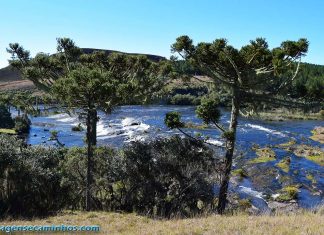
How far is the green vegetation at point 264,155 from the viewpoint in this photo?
161 feet

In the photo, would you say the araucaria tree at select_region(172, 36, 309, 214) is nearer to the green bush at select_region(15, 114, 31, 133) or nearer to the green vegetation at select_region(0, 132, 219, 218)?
the green vegetation at select_region(0, 132, 219, 218)

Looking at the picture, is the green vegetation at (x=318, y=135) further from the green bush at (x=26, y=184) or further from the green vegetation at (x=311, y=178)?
the green bush at (x=26, y=184)

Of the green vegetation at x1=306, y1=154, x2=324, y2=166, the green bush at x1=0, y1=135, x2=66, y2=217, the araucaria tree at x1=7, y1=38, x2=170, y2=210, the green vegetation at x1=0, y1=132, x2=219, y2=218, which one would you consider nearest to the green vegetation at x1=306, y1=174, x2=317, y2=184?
the green vegetation at x1=306, y1=154, x2=324, y2=166

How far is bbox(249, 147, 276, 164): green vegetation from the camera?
161 feet

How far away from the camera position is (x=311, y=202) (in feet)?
116

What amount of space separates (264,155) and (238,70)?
32746mm

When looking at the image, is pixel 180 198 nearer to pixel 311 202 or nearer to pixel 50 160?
pixel 50 160

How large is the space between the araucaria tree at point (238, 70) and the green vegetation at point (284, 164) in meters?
26.1

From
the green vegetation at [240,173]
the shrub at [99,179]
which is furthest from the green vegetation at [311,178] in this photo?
the shrub at [99,179]

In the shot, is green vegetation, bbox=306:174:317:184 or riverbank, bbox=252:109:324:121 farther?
riverbank, bbox=252:109:324:121

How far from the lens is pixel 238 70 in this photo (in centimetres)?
2077

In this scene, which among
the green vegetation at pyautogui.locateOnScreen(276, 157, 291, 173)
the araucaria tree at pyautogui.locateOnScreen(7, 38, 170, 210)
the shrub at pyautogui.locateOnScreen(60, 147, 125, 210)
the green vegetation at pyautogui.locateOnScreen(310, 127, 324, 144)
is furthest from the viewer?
the green vegetation at pyautogui.locateOnScreen(310, 127, 324, 144)

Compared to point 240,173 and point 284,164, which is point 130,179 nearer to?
point 240,173

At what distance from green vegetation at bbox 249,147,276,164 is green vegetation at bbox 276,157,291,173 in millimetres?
1402
